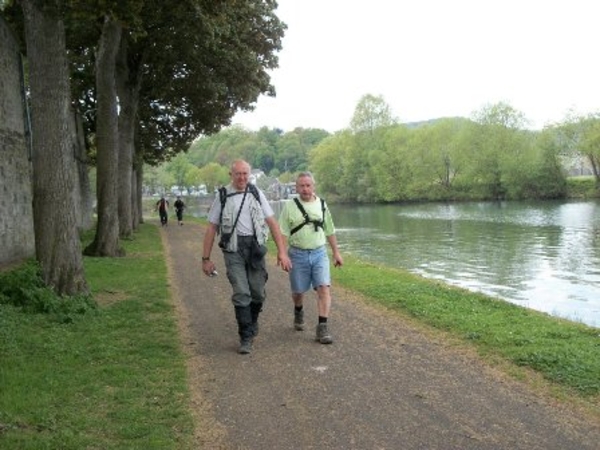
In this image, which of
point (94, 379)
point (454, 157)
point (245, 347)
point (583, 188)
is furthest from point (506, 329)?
point (454, 157)

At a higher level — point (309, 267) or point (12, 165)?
point (12, 165)

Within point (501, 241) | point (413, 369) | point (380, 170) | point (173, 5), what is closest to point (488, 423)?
point (413, 369)

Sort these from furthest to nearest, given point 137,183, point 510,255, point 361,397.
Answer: point 137,183 < point 510,255 < point 361,397

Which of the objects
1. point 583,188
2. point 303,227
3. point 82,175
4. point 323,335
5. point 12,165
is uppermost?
point 82,175

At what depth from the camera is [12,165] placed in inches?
575

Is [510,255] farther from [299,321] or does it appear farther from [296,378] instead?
[296,378]

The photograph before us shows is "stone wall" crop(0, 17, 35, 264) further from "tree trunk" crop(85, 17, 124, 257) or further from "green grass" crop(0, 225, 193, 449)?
"green grass" crop(0, 225, 193, 449)

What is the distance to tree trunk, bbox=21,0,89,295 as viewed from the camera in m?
8.98

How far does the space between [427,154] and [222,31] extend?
6464 cm

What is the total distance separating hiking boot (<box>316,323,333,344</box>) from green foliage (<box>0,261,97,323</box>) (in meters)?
3.38

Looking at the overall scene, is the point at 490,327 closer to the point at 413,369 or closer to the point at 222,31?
the point at 413,369

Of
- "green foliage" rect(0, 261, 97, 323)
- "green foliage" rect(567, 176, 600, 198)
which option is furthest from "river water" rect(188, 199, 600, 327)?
"green foliage" rect(567, 176, 600, 198)

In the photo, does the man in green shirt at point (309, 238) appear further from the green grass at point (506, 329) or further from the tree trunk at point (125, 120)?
the tree trunk at point (125, 120)

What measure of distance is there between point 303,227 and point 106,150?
399 inches
